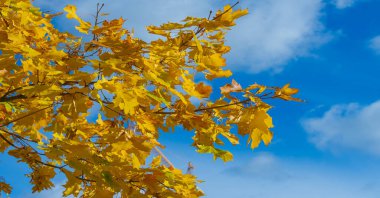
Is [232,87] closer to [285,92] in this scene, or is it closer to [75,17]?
[285,92]

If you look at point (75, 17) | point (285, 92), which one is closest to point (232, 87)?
point (285, 92)

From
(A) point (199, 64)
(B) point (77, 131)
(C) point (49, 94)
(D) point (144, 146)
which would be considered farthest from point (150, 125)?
(B) point (77, 131)

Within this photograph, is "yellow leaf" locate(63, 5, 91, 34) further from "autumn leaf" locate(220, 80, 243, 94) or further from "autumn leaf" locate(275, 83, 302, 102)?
"autumn leaf" locate(275, 83, 302, 102)

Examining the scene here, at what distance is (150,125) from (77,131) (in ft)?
5.36

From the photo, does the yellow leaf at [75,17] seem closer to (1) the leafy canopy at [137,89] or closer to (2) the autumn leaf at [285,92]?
(1) the leafy canopy at [137,89]

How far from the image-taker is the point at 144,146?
3.39m

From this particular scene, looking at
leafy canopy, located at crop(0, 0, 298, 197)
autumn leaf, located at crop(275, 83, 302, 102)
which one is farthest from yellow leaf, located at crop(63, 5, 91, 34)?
autumn leaf, located at crop(275, 83, 302, 102)

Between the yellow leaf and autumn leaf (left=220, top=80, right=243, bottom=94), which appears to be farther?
the yellow leaf

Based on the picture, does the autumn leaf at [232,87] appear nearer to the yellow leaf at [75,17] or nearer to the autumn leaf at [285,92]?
the autumn leaf at [285,92]

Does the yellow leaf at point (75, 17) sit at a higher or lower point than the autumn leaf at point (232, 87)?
higher

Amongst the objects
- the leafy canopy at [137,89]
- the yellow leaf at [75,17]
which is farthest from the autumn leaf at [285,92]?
the yellow leaf at [75,17]

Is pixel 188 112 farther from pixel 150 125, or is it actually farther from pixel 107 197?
pixel 107 197

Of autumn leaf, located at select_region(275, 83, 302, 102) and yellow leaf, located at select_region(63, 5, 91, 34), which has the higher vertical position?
yellow leaf, located at select_region(63, 5, 91, 34)

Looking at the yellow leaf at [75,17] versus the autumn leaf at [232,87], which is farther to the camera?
the yellow leaf at [75,17]
